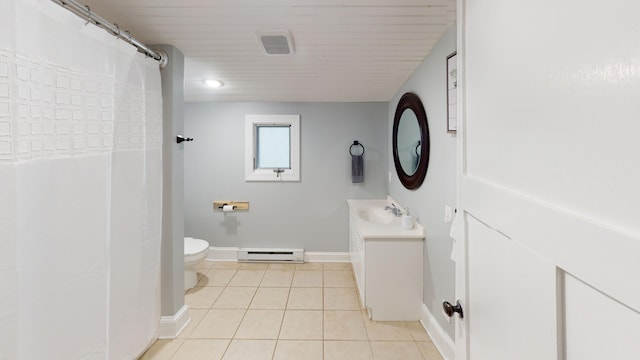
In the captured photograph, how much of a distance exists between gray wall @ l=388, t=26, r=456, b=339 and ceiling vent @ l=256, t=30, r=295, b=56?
1002 millimetres

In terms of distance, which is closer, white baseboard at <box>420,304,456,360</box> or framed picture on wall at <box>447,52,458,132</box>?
framed picture on wall at <box>447,52,458,132</box>

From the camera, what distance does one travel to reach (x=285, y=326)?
241 centimetres

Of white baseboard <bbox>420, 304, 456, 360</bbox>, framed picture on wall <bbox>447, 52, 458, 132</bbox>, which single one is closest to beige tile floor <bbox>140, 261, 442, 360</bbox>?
white baseboard <bbox>420, 304, 456, 360</bbox>

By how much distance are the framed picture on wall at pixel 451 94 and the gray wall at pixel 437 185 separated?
0.06 meters

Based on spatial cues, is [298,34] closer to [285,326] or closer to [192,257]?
[285,326]

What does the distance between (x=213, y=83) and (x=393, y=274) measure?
97.6 inches

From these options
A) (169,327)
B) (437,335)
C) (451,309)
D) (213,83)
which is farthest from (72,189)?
(437,335)

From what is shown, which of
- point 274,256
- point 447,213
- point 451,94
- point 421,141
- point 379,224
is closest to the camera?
point 451,94

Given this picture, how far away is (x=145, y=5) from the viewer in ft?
5.24

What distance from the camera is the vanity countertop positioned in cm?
242

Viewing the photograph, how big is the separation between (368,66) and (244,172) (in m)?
2.17

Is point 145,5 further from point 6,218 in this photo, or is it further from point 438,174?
point 438,174

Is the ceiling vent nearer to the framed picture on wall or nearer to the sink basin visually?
the framed picture on wall

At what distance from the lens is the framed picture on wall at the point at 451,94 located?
1762 mm
